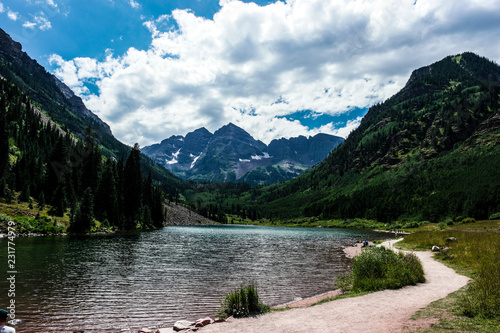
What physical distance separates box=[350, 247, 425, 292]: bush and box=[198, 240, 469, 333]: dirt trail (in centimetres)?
119

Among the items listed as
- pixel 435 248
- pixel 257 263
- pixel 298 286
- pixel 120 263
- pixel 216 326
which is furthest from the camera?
pixel 435 248

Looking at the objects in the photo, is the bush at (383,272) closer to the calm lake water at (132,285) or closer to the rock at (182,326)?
the calm lake water at (132,285)

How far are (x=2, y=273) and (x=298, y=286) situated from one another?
30.0 meters

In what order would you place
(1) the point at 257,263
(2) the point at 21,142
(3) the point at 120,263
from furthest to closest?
(2) the point at 21,142, (1) the point at 257,263, (3) the point at 120,263

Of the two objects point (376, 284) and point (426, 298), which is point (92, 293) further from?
point (426, 298)

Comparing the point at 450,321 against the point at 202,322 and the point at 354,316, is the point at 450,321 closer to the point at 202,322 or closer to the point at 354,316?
the point at 354,316

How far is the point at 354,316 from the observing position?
47.3ft

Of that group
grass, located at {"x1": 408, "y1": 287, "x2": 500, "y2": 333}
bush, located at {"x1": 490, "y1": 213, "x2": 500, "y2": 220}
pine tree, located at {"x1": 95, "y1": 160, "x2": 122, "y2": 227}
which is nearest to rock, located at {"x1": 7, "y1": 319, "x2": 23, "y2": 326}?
grass, located at {"x1": 408, "y1": 287, "x2": 500, "y2": 333}

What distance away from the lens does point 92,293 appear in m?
22.6

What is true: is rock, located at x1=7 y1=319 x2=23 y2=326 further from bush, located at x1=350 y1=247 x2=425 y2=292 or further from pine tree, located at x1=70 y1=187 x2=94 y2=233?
pine tree, located at x1=70 y1=187 x2=94 y2=233

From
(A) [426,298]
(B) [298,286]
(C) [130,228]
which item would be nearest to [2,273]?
(B) [298,286]

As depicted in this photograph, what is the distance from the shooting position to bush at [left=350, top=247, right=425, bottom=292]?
2166 cm

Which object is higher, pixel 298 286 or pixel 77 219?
pixel 77 219

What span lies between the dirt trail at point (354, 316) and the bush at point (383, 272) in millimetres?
1189
